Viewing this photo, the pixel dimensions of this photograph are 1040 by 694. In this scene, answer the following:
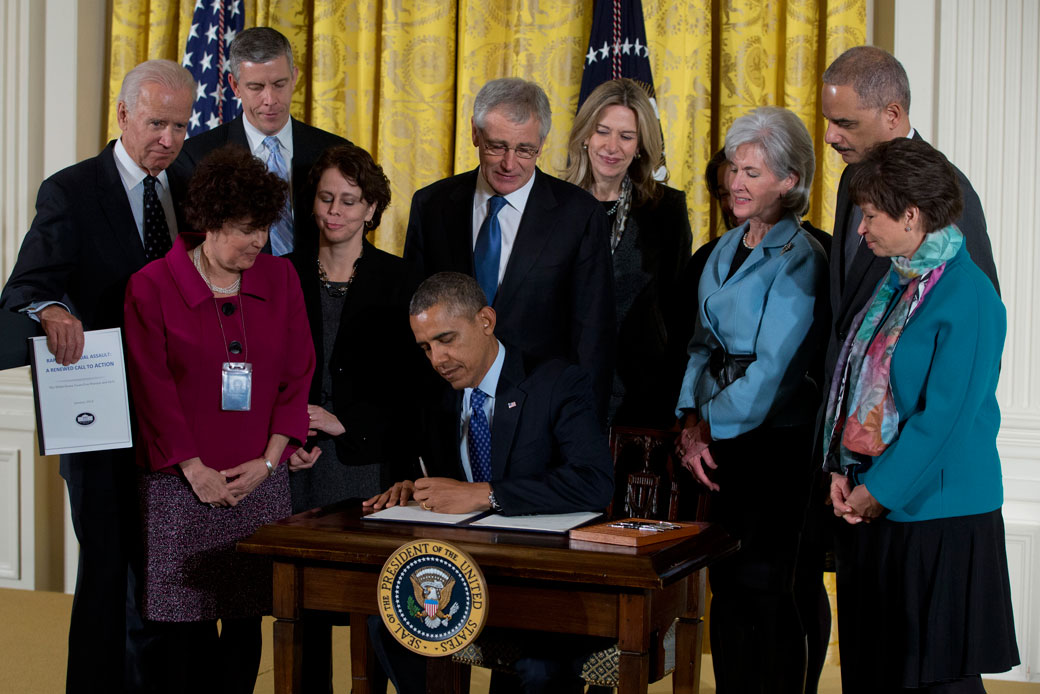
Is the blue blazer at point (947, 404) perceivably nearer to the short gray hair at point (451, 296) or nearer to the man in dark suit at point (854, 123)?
the man in dark suit at point (854, 123)

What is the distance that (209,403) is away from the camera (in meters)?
2.96

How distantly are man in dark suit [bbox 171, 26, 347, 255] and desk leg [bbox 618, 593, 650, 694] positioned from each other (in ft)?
5.85

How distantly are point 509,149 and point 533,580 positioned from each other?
1.49m

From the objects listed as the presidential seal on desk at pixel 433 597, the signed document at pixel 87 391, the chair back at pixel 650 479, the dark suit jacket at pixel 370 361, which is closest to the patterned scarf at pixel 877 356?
the chair back at pixel 650 479

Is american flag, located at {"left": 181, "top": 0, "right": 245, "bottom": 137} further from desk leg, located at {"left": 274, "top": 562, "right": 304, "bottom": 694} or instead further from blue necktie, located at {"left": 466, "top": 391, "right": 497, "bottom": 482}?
desk leg, located at {"left": 274, "top": 562, "right": 304, "bottom": 694}

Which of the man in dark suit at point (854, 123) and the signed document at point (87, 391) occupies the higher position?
the man in dark suit at point (854, 123)

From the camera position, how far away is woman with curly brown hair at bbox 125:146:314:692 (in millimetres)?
2916

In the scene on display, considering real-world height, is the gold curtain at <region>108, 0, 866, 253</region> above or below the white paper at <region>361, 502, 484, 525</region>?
above

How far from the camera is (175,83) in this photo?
327 cm

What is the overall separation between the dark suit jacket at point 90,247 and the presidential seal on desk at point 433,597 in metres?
1.30

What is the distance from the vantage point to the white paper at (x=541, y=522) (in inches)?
99.1

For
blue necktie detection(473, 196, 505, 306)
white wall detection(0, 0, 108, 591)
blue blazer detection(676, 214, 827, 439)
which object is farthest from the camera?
white wall detection(0, 0, 108, 591)

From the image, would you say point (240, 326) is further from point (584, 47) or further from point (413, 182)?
point (584, 47)

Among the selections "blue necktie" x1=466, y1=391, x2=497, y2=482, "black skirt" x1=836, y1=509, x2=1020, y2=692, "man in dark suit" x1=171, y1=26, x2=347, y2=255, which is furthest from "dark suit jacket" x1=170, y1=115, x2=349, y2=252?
"black skirt" x1=836, y1=509, x2=1020, y2=692
